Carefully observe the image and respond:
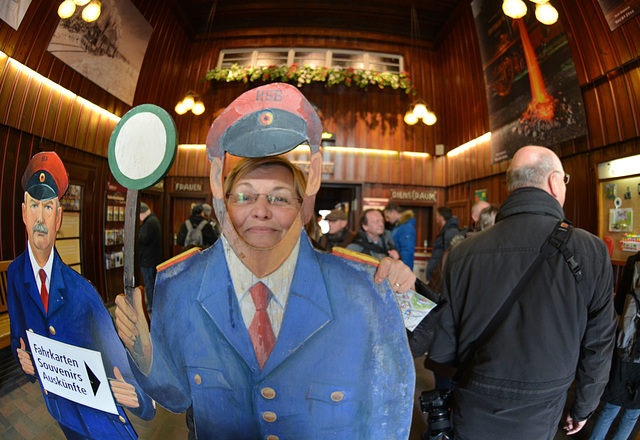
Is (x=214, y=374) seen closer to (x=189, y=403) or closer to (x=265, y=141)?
(x=189, y=403)

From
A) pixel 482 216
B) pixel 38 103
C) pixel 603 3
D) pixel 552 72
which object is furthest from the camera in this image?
pixel 552 72

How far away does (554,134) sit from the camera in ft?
12.4

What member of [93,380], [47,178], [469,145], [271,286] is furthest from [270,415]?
[469,145]

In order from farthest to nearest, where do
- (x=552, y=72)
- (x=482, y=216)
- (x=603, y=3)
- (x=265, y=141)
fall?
(x=552, y=72)
(x=603, y=3)
(x=482, y=216)
(x=265, y=141)

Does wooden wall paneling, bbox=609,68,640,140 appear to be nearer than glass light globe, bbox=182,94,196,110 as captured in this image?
Yes

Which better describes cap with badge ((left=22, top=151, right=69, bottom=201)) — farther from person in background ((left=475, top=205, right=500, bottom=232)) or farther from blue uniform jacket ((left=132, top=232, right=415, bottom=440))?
person in background ((left=475, top=205, right=500, bottom=232))

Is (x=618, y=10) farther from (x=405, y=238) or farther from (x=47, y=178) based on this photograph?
(x=47, y=178)

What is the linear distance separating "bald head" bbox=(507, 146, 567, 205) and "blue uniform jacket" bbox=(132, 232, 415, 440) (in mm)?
942

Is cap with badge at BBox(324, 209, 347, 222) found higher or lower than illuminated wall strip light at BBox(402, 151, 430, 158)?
lower

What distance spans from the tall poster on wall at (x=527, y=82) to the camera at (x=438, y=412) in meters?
3.86

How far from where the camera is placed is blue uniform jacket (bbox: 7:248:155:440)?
2.98 ft

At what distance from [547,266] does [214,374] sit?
1189mm

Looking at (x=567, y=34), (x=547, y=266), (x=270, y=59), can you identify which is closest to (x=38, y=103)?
(x=547, y=266)

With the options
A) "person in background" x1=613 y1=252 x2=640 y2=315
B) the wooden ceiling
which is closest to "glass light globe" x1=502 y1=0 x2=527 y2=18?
"person in background" x1=613 y1=252 x2=640 y2=315
